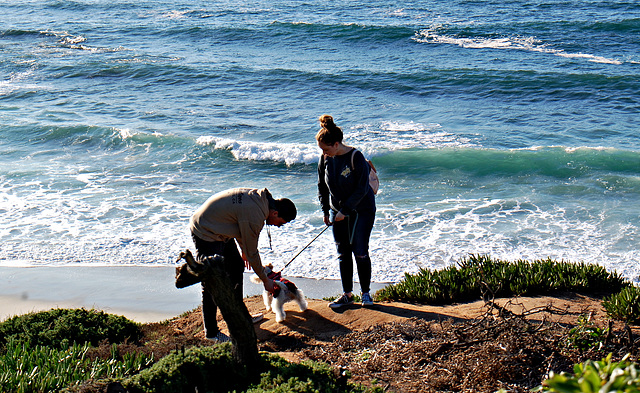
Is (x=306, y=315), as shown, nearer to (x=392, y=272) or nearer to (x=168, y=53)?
(x=392, y=272)

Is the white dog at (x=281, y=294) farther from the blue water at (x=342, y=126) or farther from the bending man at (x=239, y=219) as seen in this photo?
the bending man at (x=239, y=219)

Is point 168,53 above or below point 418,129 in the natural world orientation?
above

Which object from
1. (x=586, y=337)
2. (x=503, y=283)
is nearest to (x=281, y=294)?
(x=503, y=283)

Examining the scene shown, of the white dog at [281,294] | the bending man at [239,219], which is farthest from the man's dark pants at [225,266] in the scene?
the white dog at [281,294]

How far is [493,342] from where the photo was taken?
5188mm

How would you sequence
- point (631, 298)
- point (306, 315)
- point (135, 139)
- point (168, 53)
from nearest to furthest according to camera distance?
point (631, 298)
point (306, 315)
point (135, 139)
point (168, 53)

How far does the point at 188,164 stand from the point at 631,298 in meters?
11.8

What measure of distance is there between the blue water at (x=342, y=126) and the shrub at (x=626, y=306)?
3434 millimetres

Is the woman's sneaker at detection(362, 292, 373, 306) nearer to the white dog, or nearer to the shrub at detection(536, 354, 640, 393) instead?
the white dog

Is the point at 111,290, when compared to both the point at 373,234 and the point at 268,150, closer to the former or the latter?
the point at 373,234

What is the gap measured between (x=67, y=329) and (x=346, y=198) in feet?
10.3

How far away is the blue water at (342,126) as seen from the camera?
11070 millimetres

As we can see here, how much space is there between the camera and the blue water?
1107cm

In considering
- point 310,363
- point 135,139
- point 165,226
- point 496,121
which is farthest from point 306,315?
point 496,121
